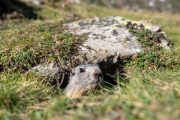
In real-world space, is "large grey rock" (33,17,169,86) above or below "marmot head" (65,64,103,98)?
above

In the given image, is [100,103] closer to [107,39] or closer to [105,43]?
[105,43]

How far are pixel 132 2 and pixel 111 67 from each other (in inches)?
6473

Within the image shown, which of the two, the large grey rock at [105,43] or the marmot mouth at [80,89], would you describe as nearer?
the marmot mouth at [80,89]

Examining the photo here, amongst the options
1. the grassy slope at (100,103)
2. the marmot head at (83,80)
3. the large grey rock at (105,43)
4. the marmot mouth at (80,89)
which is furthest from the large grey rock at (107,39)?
the grassy slope at (100,103)

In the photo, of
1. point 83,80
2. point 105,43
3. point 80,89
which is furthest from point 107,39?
point 80,89

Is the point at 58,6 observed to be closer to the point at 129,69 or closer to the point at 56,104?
the point at 129,69

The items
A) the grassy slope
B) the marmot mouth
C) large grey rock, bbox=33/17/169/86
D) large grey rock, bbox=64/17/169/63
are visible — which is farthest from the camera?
large grey rock, bbox=64/17/169/63

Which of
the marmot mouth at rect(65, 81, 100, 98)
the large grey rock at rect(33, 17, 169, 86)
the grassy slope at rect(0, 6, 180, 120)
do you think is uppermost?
the large grey rock at rect(33, 17, 169, 86)

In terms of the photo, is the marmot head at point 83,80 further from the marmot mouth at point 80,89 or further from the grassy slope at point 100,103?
the grassy slope at point 100,103

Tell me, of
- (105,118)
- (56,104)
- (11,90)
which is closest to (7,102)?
(11,90)

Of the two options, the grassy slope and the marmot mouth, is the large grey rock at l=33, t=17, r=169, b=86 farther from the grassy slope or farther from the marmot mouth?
the grassy slope

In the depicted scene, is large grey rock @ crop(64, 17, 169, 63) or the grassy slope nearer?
the grassy slope

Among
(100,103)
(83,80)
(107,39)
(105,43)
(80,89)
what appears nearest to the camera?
(100,103)

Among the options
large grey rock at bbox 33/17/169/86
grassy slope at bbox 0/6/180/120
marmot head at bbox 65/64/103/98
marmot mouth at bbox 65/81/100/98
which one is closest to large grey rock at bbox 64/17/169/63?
large grey rock at bbox 33/17/169/86
